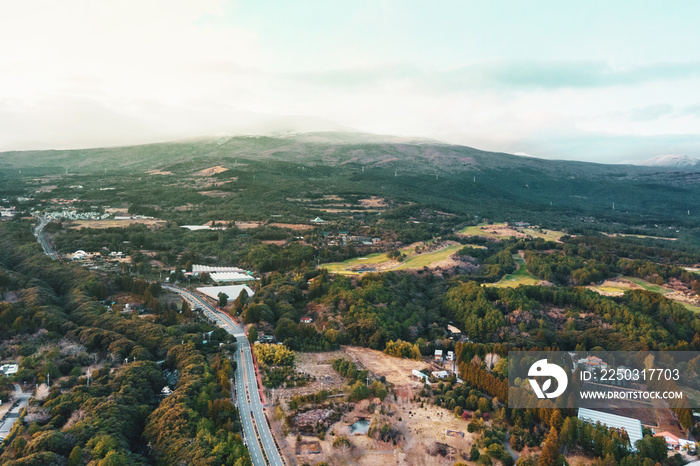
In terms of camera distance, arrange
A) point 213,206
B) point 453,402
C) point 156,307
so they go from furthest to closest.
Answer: point 213,206, point 156,307, point 453,402

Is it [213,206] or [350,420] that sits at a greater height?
[213,206]

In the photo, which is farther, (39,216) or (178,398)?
(39,216)

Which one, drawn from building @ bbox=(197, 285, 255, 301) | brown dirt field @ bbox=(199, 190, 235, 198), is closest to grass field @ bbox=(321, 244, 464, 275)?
building @ bbox=(197, 285, 255, 301)

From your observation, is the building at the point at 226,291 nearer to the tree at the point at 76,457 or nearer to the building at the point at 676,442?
the tree at the point at 76,457

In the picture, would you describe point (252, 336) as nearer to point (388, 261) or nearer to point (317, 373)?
point (317, 373)

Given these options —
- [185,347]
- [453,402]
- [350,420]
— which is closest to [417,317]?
[453,402]

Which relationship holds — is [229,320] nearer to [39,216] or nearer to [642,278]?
[642,278]
